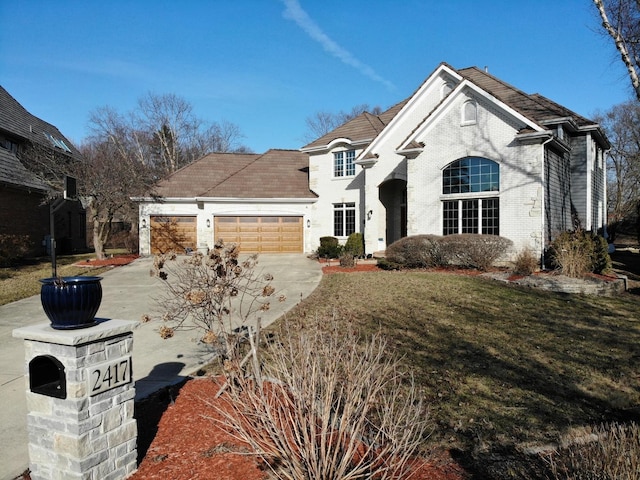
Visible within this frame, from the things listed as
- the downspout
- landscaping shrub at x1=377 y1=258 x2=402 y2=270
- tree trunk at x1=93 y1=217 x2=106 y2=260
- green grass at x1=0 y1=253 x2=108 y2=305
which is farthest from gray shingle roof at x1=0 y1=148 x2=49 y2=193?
the downspout

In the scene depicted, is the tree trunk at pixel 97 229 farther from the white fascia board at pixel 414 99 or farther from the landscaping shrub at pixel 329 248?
the white fascia board at pixel 414 99

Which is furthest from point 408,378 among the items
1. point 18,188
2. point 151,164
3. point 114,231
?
point 151,164

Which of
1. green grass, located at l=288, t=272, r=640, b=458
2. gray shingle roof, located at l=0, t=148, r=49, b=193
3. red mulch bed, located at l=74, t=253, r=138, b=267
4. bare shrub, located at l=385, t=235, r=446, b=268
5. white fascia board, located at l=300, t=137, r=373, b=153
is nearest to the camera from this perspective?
green grass, located at l=288, t=272, r=640, b=458

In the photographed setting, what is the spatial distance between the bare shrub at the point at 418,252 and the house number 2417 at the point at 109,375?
1288 centimetres

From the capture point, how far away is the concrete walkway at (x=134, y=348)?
440 centimetres

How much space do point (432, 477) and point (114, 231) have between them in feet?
115

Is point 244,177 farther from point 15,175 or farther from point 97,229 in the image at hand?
point 15,175

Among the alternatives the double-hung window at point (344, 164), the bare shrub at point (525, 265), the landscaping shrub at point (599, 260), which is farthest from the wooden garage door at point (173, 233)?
the landscaping shrub at point (599, 260)

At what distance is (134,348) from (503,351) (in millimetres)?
6124

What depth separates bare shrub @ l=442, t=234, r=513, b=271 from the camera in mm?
14414

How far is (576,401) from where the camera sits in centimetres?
516

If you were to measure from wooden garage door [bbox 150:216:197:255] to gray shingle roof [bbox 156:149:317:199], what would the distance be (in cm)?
136

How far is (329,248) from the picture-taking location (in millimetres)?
20422

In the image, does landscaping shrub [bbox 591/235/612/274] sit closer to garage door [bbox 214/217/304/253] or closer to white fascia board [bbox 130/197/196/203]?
garage door [bbox 214/217/304/253]
